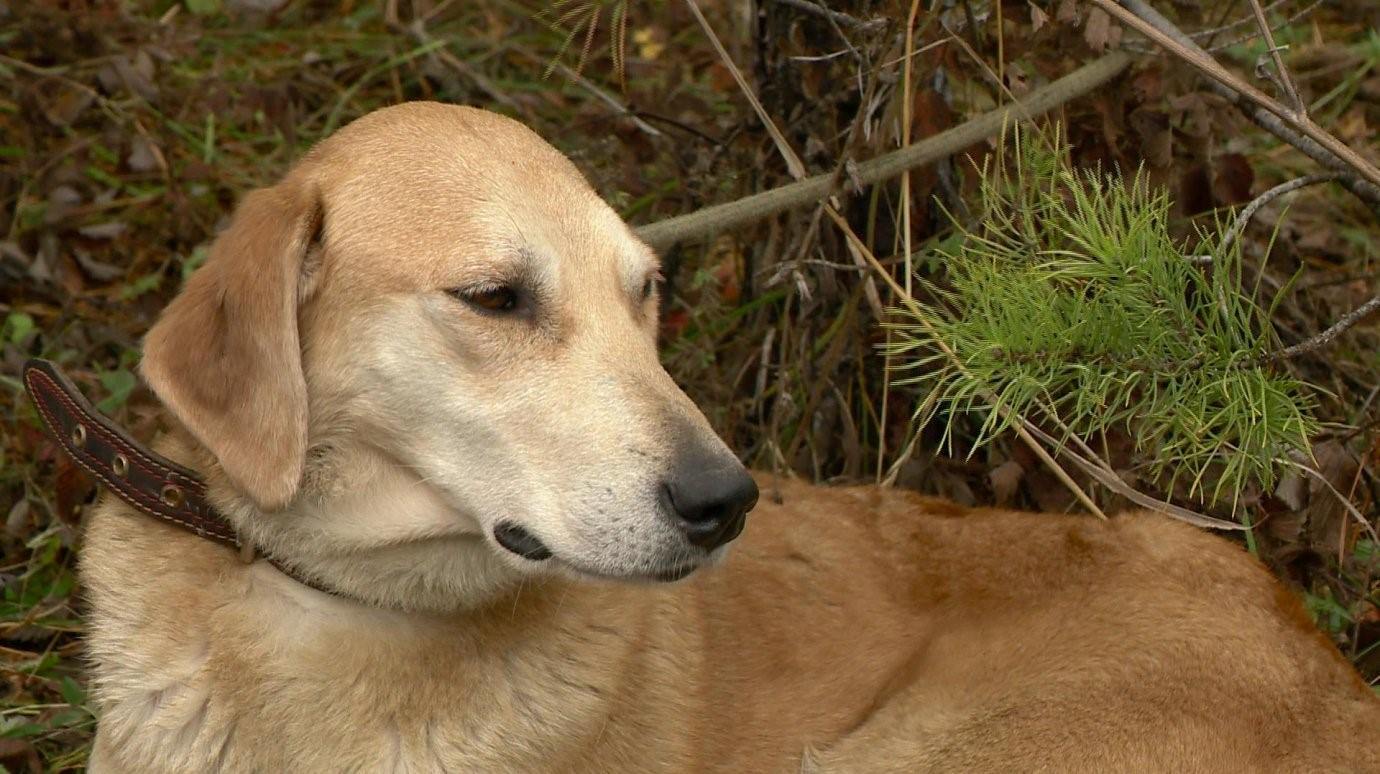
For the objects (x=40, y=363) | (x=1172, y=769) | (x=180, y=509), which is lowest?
(x=1172, y=769)

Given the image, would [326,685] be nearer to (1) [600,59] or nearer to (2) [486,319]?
(2) [486,319]

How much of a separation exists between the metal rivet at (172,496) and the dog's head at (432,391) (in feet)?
0.33

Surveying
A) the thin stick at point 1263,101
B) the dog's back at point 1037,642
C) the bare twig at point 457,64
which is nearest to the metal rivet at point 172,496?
the dog's back at point 1037,642

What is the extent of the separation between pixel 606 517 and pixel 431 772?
24.6 inches

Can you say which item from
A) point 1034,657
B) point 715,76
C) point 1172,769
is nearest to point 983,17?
point 715,76

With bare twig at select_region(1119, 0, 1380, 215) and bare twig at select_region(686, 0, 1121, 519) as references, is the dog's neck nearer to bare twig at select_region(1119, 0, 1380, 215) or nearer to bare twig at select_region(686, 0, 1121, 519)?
bare twig at select_region(686, 0, 1121, 519)

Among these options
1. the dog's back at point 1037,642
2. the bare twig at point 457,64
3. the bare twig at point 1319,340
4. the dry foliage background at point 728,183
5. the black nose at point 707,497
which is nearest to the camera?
the black nose at point 707,497

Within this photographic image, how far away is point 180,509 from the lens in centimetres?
304

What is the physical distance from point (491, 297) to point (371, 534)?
0.50 metres

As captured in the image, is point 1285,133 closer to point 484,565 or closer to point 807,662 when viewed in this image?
point 807,662

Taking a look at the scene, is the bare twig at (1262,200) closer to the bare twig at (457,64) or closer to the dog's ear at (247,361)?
Answer: the dog's ear at (247,361)

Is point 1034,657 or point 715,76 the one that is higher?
point 715,76

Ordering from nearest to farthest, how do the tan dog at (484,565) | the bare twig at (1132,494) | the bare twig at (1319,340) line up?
the tan dog at (484,565)
the bare twig at (1319,340)
the bare twig at (1132,494)

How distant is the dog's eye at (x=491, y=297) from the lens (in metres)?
2.92
